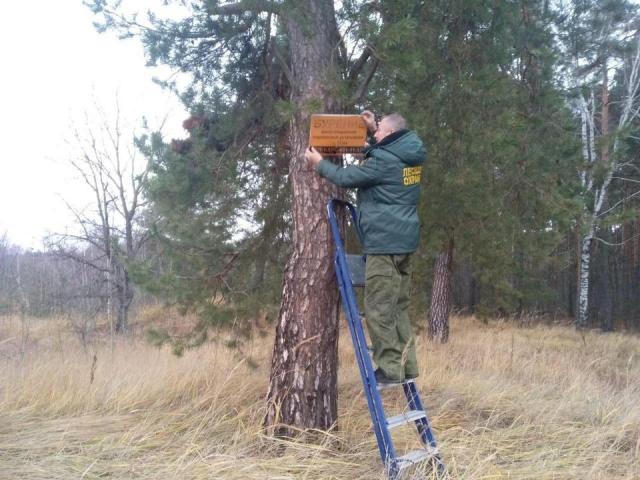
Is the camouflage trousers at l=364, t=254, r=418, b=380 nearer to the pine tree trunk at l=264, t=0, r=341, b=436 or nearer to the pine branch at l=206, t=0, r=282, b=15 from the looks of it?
the pine tree trunk at l=264, t=0, r=341, b=436

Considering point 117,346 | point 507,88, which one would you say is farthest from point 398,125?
point 117,346

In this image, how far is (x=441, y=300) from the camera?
456 inches

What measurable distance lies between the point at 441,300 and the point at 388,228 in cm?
814

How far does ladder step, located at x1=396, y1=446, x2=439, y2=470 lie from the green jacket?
1.28m

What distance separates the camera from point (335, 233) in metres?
3.99

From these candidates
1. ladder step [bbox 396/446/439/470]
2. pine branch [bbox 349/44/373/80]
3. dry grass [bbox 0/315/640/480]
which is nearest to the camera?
ladder step [bbox 396/446/439/470]

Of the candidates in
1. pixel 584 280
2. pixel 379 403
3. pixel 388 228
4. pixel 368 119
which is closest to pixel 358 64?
pixel 368 119

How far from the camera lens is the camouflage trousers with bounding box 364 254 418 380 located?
3.68 meters

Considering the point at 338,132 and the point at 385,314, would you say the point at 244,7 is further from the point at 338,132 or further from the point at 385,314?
the point at 385,314

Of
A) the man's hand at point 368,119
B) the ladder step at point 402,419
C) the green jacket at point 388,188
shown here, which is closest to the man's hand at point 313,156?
the green jacket at point 388,188

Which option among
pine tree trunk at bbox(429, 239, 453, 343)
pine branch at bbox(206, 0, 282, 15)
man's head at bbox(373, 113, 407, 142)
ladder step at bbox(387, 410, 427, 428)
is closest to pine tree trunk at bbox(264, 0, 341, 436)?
pine branch at bbox(206, 0, 282, 15)

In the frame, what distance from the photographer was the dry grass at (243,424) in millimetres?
3648

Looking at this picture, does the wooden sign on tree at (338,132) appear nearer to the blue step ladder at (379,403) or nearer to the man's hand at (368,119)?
the man's hand at (368,119)

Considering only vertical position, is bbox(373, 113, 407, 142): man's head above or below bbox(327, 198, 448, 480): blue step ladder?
above
